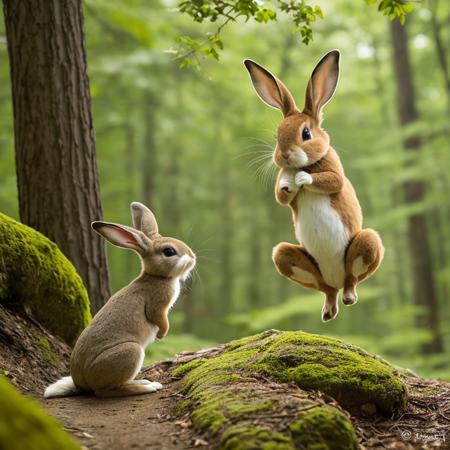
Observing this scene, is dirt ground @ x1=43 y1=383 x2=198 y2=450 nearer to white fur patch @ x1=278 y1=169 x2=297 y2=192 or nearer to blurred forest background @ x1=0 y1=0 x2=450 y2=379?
white fur patch @ x1=278 y1=169 x2=297 y2=192

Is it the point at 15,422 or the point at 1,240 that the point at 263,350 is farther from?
the point at 15,422

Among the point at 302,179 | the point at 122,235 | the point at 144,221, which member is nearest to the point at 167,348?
the point at 144,221

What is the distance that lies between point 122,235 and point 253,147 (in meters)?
12.1

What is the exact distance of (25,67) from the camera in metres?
5.70

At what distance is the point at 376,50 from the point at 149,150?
26.7 ft

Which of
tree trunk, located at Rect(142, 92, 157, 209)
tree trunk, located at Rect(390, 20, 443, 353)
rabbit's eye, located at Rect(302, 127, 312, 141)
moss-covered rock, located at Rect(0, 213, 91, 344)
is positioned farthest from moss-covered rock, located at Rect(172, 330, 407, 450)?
tree trunk, located at Rect(142, 92, 157, 209)

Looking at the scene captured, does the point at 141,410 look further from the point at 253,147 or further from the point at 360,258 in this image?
the point at 253,147

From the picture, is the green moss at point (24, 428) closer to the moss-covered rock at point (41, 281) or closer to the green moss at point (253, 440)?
the green moss at point (253, 440)

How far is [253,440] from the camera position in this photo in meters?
3.02

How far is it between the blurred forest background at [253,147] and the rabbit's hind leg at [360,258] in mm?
3444

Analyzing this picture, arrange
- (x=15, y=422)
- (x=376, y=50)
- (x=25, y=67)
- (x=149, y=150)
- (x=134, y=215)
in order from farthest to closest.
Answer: (x=376, y=50) → (x=149, y=150) → (x=25, y=67) → (x=134, y=215) → (x=15, y=422)

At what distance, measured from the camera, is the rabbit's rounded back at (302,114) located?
13.5 ft

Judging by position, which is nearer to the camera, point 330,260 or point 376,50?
point 330,260

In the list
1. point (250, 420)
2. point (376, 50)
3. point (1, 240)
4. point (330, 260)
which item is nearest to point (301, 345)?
point (330, 260)
